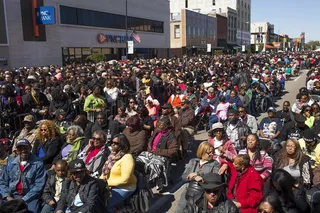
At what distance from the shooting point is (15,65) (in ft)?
88.1

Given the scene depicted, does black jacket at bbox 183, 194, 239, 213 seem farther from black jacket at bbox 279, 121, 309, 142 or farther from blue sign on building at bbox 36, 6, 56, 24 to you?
blue sign on building at bbox 36, 6, 56, 24

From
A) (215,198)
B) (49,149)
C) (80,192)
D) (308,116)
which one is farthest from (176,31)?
(215,198)

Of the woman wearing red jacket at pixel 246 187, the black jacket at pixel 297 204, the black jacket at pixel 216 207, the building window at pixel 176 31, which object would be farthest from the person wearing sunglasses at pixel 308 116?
the building window at pixel 176 31

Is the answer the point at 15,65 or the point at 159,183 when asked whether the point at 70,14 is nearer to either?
the point at 15,65

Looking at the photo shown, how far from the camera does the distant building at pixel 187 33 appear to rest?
5647 centimetres

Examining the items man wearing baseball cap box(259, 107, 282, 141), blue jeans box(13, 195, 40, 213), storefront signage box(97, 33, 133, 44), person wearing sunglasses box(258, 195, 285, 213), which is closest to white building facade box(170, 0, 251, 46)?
storefront signage box(97, 33, 133, 44)

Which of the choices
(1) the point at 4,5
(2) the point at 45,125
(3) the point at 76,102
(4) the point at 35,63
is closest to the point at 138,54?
(4) the point at 35,63

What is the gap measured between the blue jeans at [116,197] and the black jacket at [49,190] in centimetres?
84

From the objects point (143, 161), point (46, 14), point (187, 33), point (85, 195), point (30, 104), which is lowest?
point (143, 161)

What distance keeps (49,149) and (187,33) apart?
53.8m

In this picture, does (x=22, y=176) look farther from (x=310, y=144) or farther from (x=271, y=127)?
(x=271, y=127)

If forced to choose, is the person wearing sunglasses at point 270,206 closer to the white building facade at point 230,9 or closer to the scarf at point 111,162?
the scarf at point 111,162

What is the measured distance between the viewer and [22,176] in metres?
4.64

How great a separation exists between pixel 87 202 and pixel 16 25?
86.1ft
